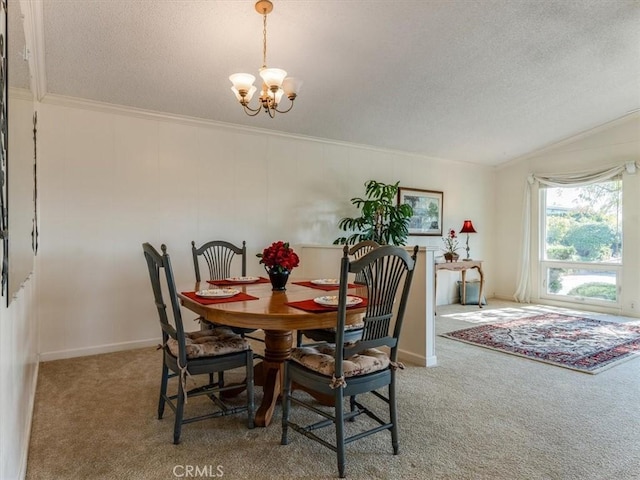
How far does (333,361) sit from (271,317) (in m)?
0.37

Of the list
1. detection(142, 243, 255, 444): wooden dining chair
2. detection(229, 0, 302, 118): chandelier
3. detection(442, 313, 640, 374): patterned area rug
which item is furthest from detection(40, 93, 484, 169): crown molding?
detection(442, 313, 640, 374): patterned area rug

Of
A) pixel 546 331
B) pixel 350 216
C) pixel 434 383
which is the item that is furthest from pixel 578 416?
pixel 350 216

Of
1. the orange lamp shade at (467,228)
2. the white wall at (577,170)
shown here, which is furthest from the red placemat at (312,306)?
the white wall at (577,170)

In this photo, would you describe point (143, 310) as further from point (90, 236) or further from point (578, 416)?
point (578, 416)

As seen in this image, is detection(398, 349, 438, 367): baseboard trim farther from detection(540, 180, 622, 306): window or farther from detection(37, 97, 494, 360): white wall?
detection(540, 180, 622, 306): window

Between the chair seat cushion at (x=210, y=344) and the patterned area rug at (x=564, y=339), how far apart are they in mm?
2690

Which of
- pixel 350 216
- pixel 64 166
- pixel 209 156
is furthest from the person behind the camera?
pixel 350 216

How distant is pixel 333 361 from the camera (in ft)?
Result: 6.43

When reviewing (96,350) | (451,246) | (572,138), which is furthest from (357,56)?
(572,138)

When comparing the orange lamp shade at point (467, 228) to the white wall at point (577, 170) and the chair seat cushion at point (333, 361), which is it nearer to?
the white wall at point (577, 170)

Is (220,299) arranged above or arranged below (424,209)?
below

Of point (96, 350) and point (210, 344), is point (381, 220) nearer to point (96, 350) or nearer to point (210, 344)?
point (210, 344)

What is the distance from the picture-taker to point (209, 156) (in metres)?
4.25

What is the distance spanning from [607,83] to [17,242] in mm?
5510
